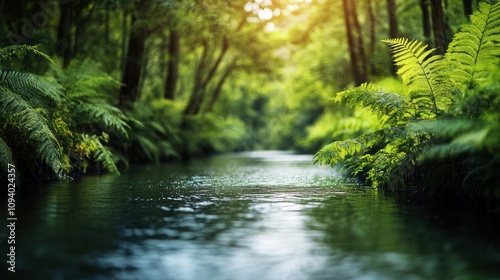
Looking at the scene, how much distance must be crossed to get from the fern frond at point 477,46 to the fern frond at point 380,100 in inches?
24.5

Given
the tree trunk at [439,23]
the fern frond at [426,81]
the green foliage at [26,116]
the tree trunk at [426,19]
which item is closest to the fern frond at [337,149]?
the fern frond at [426,81]

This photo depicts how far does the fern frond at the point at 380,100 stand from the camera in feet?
19.1

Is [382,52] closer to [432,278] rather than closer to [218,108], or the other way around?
[432,278]

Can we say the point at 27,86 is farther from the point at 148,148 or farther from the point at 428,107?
the point at 148,148

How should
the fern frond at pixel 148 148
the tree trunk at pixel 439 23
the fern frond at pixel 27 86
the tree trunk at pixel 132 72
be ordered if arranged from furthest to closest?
the tree trunk at pixel 132 72 → the fern frond at pixel 148 148 → the tree trunk at pixel 439 23 → the fern frond at pixel 27 86

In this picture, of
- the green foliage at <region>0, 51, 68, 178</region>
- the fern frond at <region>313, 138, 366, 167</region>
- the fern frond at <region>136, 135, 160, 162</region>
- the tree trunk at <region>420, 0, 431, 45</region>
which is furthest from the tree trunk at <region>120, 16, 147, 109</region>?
the fern frond at <region>313, 138, 366, 167</region>

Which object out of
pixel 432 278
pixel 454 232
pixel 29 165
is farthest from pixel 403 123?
pixel 29 165

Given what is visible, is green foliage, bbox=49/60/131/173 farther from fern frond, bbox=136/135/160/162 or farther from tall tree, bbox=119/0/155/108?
tall tree, bbox=119/0/155/108

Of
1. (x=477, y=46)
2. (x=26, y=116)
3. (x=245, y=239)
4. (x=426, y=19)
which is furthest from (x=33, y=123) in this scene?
(x=426, y=19)

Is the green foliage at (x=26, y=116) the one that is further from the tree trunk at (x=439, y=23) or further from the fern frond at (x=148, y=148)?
the tree trunk at (x=439, y=23)

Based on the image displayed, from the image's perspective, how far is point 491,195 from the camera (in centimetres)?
428

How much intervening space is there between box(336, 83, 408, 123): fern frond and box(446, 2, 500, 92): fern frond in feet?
2.04

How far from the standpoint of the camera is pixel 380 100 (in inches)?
228

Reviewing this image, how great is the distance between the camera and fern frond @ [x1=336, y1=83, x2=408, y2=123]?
19.1 ft
